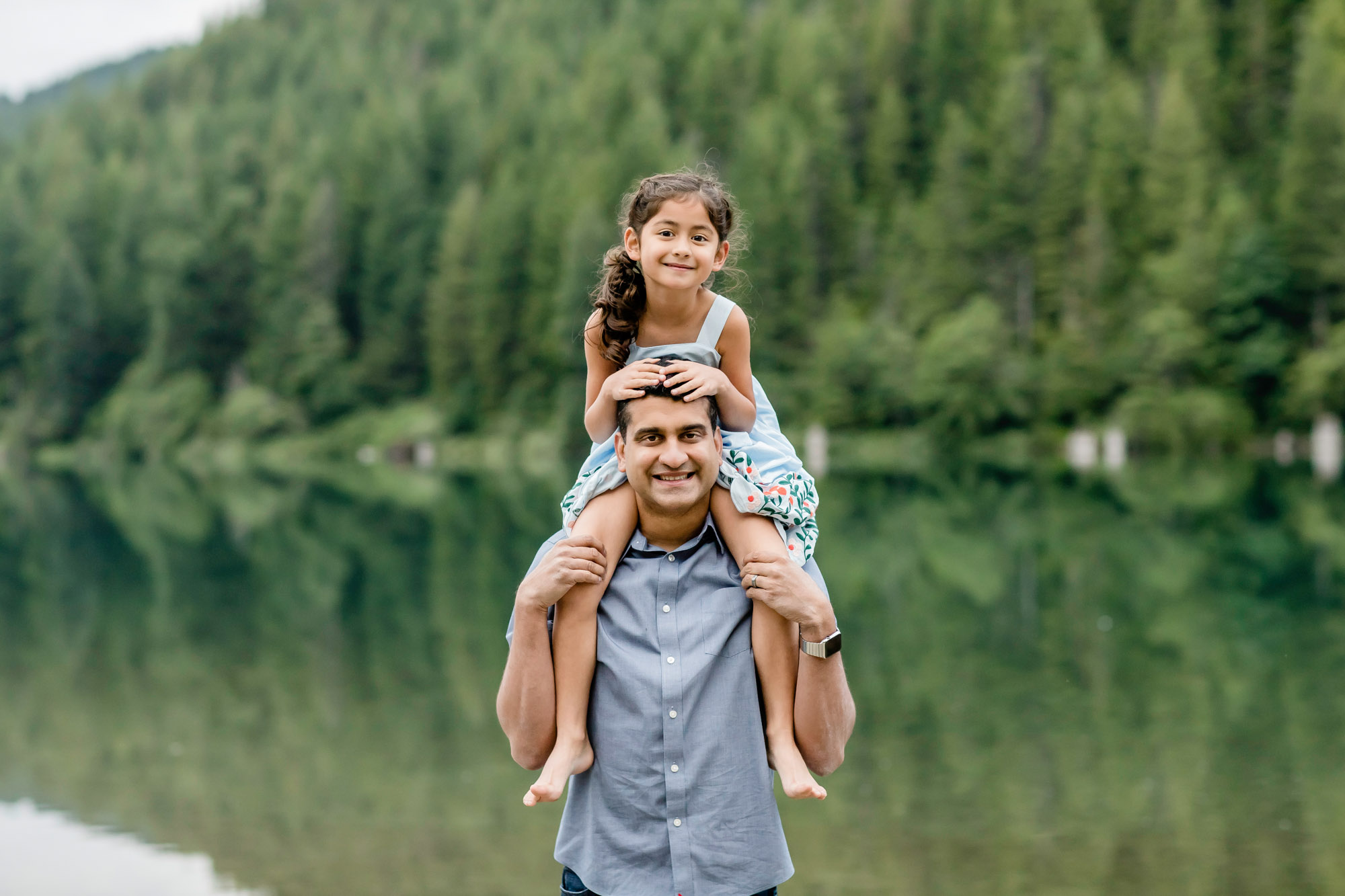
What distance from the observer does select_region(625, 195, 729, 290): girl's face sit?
3.32 metres

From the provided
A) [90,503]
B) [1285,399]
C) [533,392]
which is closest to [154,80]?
→ [533,392]

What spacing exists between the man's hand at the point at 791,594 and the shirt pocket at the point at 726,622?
0.11 m

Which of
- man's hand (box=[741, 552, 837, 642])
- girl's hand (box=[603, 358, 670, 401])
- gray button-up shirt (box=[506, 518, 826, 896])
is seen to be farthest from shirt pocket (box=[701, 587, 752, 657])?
girl's hand (box=[603, 358, 670, 401])

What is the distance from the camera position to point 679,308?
3467 mm

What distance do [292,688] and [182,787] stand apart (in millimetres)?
3851

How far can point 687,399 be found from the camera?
9.67ft

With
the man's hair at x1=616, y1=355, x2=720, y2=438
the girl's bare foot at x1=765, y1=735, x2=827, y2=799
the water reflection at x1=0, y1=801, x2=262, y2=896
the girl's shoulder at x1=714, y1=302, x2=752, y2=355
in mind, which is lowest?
the water reflection at x1=0, y1=801, x2=262, y2=896

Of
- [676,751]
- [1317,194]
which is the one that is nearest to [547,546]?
[676,751]

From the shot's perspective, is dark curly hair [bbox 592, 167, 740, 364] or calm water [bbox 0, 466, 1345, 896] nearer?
dark curly hair [bbox 592, 167, 740, 364]

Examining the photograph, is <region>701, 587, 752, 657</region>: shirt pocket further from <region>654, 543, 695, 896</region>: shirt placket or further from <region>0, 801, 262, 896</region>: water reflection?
<region>0, 801, 262, 896</region>: water reflection

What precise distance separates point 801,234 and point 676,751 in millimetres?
76132

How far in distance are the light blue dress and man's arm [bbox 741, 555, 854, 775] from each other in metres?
0.19

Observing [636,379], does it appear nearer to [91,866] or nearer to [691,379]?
[691,379]

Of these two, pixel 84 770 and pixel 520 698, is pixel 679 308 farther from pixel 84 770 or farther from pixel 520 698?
pixel 84 770
